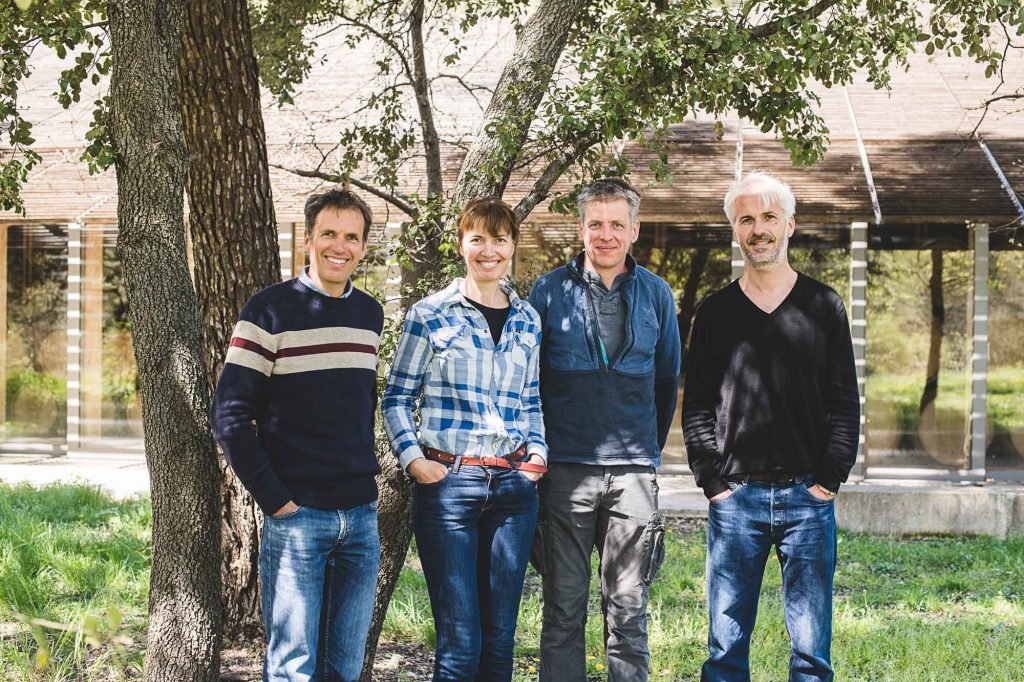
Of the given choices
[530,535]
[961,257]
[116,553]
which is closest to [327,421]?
[530,535]

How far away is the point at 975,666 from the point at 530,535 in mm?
3058

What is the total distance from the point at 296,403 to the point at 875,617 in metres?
4.32

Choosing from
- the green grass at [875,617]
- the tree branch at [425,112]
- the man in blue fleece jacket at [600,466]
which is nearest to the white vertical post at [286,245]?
the tree branch at [425,112]

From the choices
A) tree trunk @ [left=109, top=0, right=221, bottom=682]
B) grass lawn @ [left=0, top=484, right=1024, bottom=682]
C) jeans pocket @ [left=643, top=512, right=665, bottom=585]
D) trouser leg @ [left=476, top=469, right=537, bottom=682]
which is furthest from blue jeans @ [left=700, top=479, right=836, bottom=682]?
tree trunk @ [left=109, top=0, right=221, bottom=682]

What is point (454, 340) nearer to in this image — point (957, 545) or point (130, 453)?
point (957, 545)

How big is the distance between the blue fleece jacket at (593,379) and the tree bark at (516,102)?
1.23 m

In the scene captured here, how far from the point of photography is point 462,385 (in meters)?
3.22

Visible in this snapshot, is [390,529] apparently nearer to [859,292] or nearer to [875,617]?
[875,617]

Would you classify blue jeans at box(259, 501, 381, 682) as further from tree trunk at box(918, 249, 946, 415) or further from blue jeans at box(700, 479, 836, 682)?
tree trunk at box(918, 249, 946, 415)

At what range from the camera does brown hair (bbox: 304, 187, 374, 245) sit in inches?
122

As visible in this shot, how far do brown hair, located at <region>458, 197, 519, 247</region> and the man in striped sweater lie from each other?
409 mm

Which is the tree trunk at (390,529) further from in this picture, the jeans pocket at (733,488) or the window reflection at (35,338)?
the window reflection at (35,338)

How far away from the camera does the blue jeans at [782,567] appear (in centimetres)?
336

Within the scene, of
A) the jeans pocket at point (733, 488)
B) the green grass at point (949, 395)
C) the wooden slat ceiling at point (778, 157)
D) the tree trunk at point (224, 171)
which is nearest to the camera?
the jeans pocket at point (733, 488)
